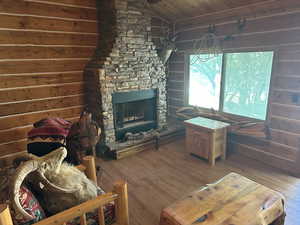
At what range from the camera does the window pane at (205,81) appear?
396 centimetres

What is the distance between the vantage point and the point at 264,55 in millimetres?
3176

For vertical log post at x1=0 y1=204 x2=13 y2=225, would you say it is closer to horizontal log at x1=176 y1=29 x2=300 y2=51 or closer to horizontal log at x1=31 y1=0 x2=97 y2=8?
horizontal log at x1=31 y1=0 x2=97 y2=8

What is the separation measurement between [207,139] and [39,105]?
2790mm

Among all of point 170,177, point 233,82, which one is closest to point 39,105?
point 170,177

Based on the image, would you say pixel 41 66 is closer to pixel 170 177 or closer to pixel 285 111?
pixel 170 177

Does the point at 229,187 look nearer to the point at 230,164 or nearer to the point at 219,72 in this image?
the point at 230,164

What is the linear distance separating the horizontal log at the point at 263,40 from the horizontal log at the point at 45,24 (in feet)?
7.89

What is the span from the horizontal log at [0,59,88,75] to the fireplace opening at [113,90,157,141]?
88 cm

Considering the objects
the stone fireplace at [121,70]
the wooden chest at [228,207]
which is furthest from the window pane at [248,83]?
the wooden chest at [228,207]

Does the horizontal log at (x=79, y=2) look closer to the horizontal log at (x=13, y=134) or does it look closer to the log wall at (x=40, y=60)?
the log wall at (x=40, y=60)

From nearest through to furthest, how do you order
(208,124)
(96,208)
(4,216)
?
(4,216) → (96,208) → (208,124)

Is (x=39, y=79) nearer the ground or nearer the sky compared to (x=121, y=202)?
nearer the sky

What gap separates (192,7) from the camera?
3.65 metres

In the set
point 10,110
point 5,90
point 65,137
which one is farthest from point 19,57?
point 65,137
